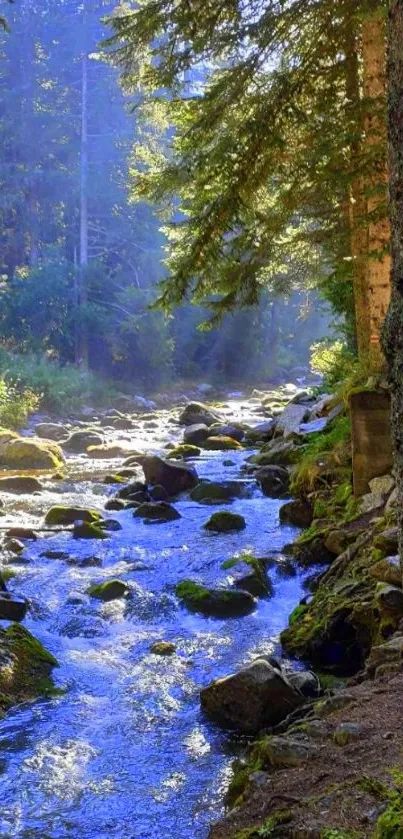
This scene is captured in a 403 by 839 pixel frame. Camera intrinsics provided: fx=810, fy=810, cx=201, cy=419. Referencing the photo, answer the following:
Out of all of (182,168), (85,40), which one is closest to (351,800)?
(182,168)

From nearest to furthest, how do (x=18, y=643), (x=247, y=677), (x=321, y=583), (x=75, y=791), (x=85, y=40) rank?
(x=75, y=791)
(x=247, y=677)
(x=18, y=643)
(x=321, y=583)
(x=85, y=40)

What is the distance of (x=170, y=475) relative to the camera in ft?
45.6

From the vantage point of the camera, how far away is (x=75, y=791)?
4.82m

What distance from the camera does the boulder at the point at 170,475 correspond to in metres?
13.8

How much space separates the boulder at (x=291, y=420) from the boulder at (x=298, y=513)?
4.23 metres

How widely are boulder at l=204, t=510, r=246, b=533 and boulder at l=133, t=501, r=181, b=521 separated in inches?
39.5

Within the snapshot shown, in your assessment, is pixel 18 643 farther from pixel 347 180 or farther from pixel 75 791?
pixel 347 180

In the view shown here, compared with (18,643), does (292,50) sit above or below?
above

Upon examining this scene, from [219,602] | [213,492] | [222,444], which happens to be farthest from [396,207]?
[222,444]

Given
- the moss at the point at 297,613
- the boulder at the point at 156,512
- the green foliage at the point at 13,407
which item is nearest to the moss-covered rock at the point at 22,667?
the moss at the point at 297,613

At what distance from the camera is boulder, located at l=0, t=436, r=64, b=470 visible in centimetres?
1745

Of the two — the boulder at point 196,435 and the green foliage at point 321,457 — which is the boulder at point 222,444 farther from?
the green foliage at point 321,457

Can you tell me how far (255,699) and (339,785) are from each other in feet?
6.43

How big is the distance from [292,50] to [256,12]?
0.61 metres
